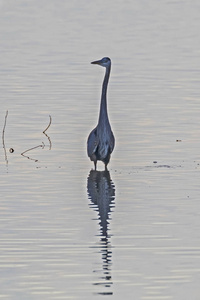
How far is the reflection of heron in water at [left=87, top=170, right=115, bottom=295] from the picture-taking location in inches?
470

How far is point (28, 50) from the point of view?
34062mm

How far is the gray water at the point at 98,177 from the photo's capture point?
449 inches

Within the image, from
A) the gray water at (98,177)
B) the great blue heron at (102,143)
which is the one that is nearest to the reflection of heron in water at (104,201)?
the gray water at (98,177)

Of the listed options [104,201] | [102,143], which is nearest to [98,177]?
[102,143]

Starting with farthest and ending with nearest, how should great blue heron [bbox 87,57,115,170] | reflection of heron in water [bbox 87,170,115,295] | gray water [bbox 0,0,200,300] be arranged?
great blue heron [bbox 87,57,115,170] < reflection of heron in water [bbox 87,170,115,295] < gray water [bbox 0,0,200,300]

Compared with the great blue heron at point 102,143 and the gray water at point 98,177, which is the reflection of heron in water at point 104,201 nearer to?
the gray water at point 98,177

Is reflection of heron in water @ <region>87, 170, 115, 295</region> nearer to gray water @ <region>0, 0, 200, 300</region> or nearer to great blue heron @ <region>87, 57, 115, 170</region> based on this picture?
gray water @ <region>0, 0, 200, 300</region>

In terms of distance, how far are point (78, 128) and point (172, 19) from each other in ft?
89.4

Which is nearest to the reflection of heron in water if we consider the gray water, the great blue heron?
the gray water

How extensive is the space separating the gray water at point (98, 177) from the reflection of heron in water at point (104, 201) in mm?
20

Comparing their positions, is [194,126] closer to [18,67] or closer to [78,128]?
[78,128]

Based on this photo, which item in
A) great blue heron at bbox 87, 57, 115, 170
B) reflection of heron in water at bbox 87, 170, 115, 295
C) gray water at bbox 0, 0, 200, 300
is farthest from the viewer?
great blue heron at bbox 87, 57, 115, 170

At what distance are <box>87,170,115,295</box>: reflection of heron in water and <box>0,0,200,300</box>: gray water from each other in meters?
0.02

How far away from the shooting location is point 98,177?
17172 millimetres
